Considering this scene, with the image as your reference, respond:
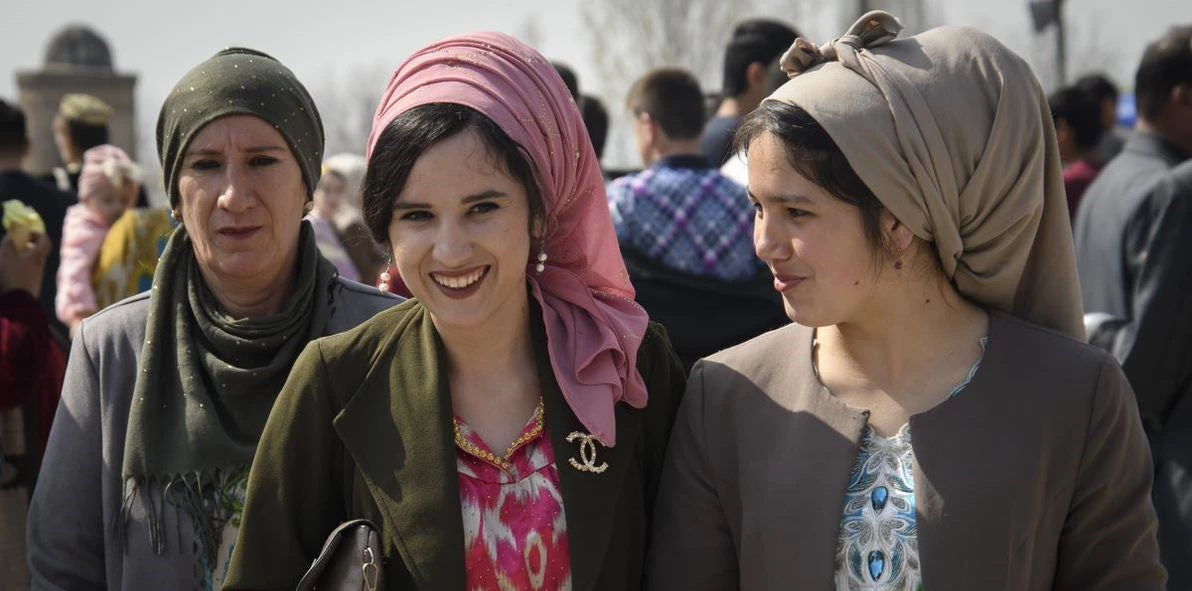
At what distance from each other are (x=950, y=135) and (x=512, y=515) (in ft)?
3.68

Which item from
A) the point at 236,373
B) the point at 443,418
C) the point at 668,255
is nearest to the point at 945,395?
the point at 443,418

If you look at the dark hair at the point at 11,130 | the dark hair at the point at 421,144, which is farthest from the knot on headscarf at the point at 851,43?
the dark hair at the point at 11,130

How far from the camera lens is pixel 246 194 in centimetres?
340

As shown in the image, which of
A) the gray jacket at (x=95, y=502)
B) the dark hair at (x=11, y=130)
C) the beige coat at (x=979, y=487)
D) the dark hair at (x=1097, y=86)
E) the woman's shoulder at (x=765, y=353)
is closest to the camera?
the beige coat at (x=979, y=487)

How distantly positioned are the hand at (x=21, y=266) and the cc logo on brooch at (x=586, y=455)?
2.27 metres

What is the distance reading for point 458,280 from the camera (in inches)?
113

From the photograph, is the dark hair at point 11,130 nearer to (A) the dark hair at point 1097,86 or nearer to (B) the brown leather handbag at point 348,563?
(B) the brown leather handbag at point 348,563

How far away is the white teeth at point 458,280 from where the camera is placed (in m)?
2.86

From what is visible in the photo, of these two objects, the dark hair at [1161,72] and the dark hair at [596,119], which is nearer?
the dark hair at [1161,72]

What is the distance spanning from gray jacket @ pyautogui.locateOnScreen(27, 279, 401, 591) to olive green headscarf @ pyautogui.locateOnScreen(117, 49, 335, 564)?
0.04m

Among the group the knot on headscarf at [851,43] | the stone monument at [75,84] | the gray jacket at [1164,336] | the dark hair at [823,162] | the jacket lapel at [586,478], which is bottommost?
the stone monument at [75,84]

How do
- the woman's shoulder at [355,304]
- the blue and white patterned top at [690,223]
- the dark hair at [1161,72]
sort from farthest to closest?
the dark hair at [1161,72] → the blue and white patterned top at [690,223] → the woman's shoulder at [355,304]

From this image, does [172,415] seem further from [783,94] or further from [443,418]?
[783,94]

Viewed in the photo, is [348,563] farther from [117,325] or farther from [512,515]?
[117,325]
